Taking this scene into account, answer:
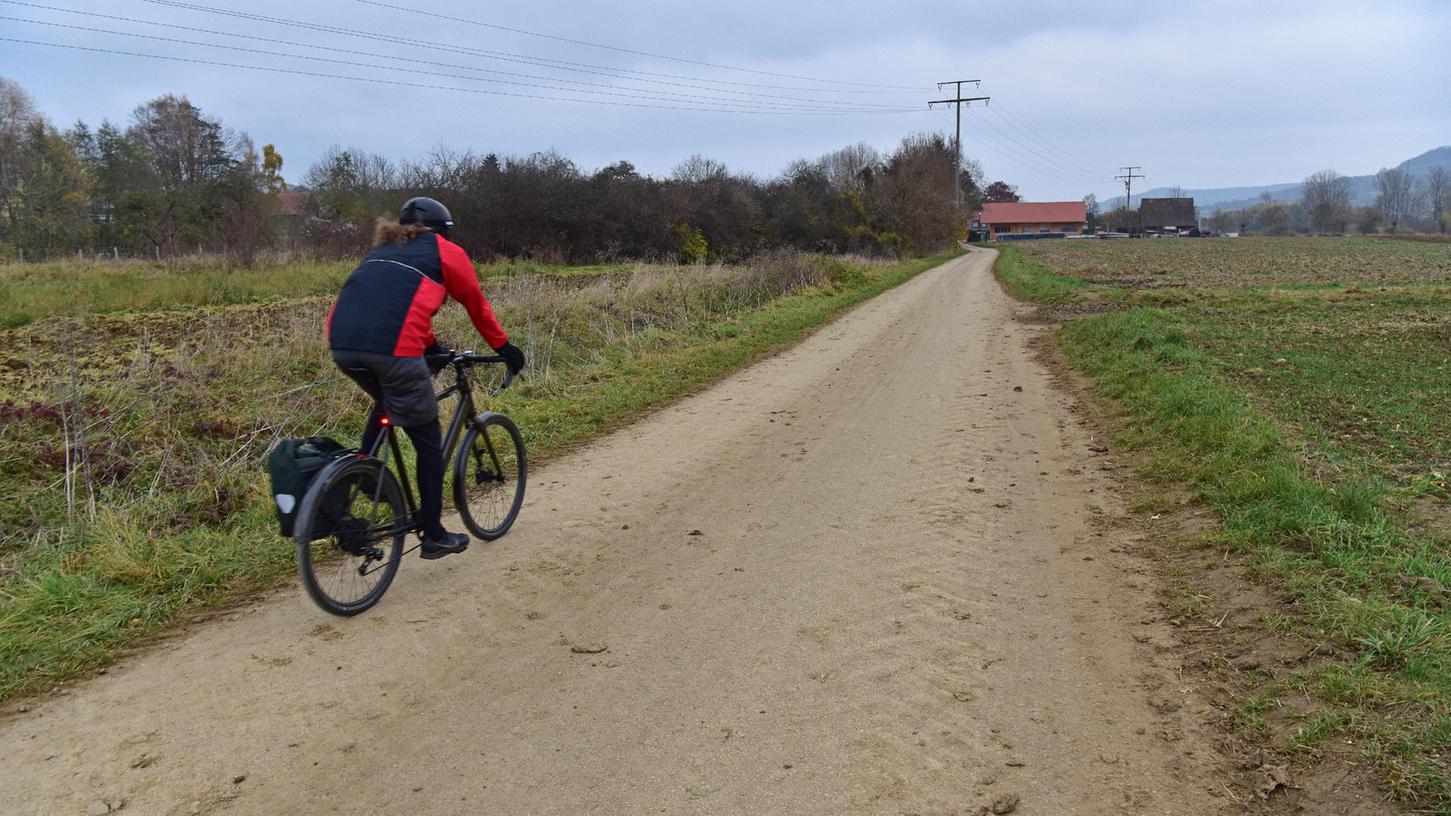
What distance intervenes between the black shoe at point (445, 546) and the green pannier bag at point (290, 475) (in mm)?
825

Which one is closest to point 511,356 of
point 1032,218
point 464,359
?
point 464,359

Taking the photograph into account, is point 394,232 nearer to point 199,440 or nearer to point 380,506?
point 380,506

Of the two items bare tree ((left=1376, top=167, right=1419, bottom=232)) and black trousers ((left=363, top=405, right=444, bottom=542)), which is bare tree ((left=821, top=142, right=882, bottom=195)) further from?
bare tree ((left=1376, top=167, right=1419, bottom=232))

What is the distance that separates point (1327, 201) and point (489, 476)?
160m

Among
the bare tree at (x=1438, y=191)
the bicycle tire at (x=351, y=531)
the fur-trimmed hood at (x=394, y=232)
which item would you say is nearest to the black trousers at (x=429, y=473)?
the bicycle tire at (x=351, y=531)

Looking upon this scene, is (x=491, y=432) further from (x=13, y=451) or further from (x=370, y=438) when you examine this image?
(x=13, y=451)

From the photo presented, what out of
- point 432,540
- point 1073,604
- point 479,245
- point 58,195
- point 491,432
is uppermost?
point 58,195

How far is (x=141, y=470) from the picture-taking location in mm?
6766

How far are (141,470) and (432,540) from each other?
3.70m

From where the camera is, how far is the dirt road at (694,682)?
9.32 ft

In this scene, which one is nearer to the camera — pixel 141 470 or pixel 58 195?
pixel 141 470

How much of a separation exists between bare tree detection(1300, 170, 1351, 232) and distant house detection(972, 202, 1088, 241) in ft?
106

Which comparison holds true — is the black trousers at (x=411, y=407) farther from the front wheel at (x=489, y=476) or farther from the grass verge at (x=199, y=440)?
the grass verge at (x=199, y=440)

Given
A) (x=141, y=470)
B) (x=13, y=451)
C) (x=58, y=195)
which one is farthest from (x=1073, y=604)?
(x=58, y=195)
